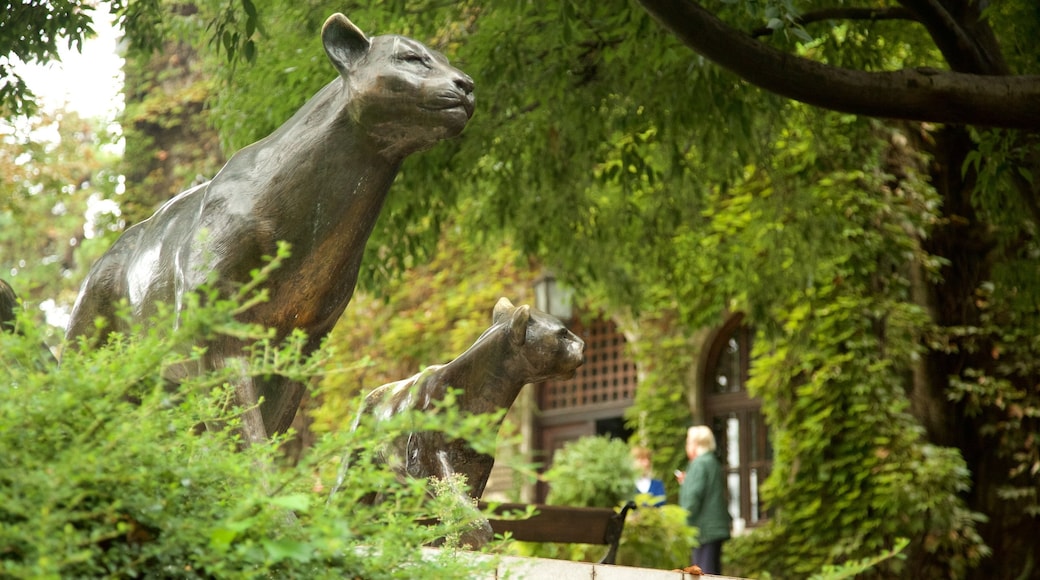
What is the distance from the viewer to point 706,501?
12633mm

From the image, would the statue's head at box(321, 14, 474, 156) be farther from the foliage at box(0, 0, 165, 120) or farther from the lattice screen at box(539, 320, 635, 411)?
the lattice screen at box(539, 320, 635, 411)

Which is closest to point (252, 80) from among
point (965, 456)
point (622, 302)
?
point (622, 302)

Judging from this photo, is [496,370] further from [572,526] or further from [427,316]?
[427,316]

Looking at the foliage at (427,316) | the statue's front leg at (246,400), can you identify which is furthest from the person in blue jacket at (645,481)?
the statue's front leg at (246,400)

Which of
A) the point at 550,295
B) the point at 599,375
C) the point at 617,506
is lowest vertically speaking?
the point at 617,506

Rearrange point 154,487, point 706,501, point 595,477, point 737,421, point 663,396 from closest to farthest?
point 154,487
point 706,501
point 595,477
point 737,421
point 663,396

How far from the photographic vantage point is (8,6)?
6.62m

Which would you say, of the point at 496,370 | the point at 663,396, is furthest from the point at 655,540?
the point at 496,370

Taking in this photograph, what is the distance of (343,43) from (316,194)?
51 centimetres

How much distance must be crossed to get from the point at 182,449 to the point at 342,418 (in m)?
15.1

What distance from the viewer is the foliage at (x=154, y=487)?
259 cm

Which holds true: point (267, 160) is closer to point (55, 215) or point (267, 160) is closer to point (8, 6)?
point (8, 6)

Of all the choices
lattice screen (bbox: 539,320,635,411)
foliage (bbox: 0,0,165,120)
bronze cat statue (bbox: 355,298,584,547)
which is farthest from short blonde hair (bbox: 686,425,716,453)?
bronze cat statue (bbox: 355,298,584,547)

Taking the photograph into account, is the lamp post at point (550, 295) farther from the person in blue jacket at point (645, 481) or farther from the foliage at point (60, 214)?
the foliage at point (60, 214)
